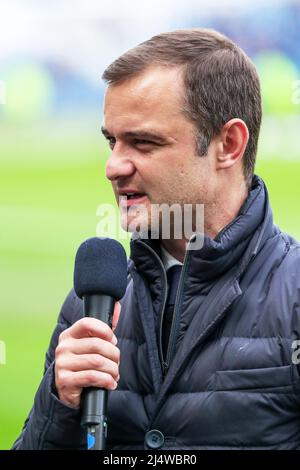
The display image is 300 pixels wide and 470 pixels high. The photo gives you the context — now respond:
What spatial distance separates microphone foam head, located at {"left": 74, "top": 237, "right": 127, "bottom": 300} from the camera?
128cm

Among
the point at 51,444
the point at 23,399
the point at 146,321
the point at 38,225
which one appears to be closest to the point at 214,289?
the point at 146,321

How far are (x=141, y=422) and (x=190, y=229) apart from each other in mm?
298

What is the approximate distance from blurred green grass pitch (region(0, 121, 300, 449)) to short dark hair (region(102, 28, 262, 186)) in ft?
6.05

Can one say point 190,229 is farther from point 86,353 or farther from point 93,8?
point 93,8

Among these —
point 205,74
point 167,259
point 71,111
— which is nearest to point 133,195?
point 167,259

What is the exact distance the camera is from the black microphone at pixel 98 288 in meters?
1.18

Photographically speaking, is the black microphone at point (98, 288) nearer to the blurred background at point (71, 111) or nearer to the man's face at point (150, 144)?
the man's face at point (150, 144)

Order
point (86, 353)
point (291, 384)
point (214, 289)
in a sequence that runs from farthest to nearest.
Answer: point (214, 289)
point (291, 384)
point (86, 353)

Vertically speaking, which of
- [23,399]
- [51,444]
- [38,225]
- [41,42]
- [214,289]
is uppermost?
[41,42]

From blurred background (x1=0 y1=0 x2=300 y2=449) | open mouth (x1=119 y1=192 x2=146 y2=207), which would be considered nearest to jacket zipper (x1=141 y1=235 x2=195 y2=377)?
open mouth (x1=119 y1=192 x2=146 y2=207)

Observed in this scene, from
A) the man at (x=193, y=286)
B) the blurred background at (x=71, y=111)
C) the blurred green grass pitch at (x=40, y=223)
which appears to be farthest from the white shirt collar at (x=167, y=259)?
the blurred background at (x=71, y=111)

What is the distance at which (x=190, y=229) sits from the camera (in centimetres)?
148

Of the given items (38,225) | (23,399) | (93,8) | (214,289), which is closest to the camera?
(214,289)

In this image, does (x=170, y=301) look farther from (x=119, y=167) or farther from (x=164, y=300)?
(x=119, y=167)
